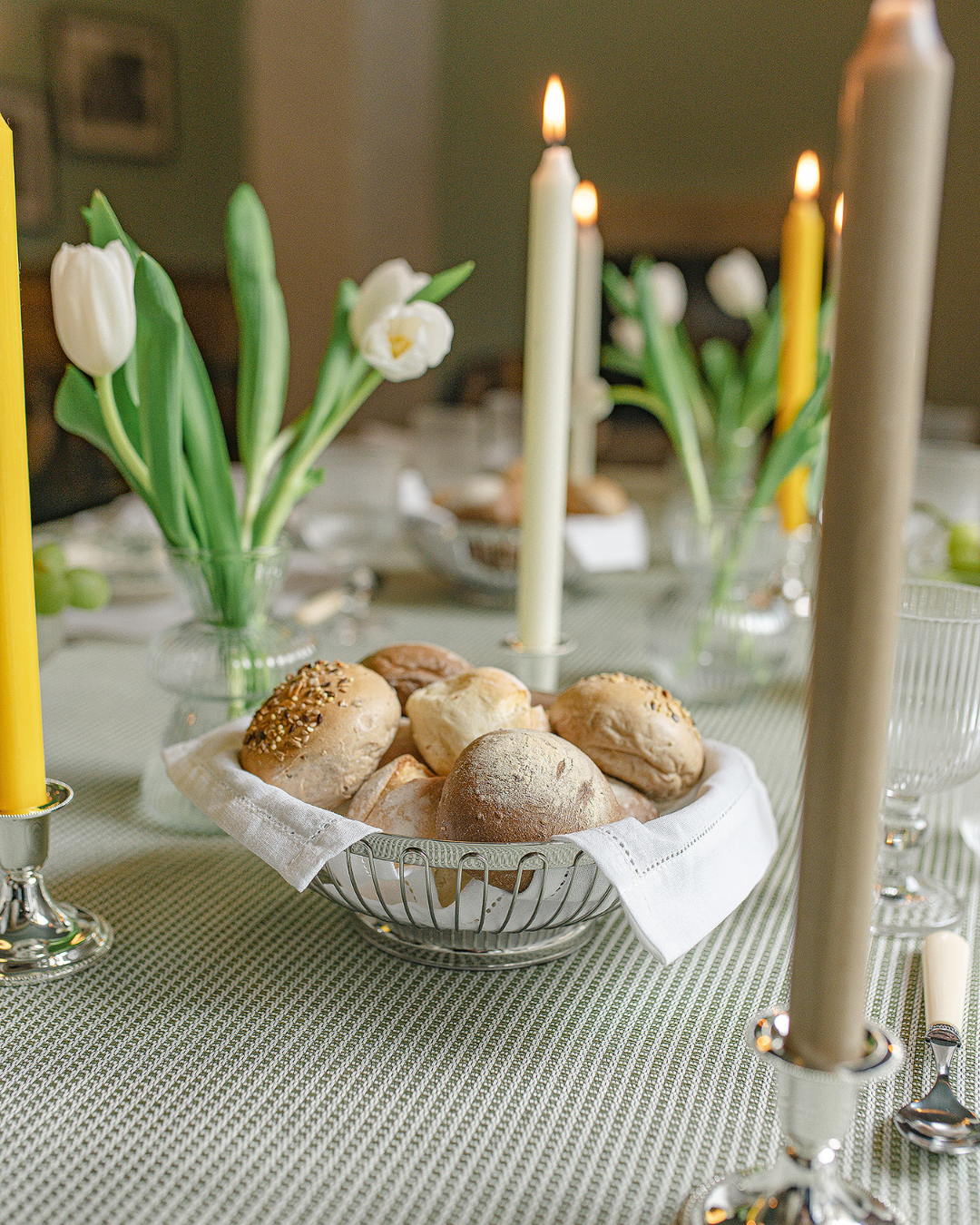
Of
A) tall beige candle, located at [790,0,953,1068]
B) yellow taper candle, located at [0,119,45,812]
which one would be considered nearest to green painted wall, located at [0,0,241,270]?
yellow taper candle, located at [0,119,45,812]

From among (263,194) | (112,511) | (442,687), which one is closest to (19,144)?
(263,194)

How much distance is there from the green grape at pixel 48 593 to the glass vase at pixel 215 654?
0.46ft

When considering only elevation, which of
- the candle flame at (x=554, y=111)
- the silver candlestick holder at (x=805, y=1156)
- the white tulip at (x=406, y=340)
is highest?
the candle flame at (x=554, y=111)

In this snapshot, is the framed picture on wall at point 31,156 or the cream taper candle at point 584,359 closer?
the cream taper candle at point 584,359

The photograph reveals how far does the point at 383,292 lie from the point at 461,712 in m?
0.27

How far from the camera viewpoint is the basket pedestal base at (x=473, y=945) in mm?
478

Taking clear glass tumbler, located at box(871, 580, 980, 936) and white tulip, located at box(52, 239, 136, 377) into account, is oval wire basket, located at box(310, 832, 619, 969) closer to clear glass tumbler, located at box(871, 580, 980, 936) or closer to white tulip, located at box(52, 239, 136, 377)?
clear glass tumbler, located at box(871, 580, 980, 936)

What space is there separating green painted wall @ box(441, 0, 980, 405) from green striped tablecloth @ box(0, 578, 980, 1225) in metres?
3.65

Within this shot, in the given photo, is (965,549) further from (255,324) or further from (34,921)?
(34,921)

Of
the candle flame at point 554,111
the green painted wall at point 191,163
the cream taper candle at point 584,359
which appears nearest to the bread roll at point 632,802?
the candle flame at point 554,111

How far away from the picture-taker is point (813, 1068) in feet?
0.96

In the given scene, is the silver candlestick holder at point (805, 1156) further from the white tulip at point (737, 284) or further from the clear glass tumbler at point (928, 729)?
the white tulip at point (737, 284)

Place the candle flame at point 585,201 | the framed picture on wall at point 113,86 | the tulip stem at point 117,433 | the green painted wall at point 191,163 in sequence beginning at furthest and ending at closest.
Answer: the green painted wall at point 191,163
the framed picture on wall at point 113,86
the candle flame at point 585,201
the tulip stem at point 117,433

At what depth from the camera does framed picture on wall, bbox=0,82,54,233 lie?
8.02ft
